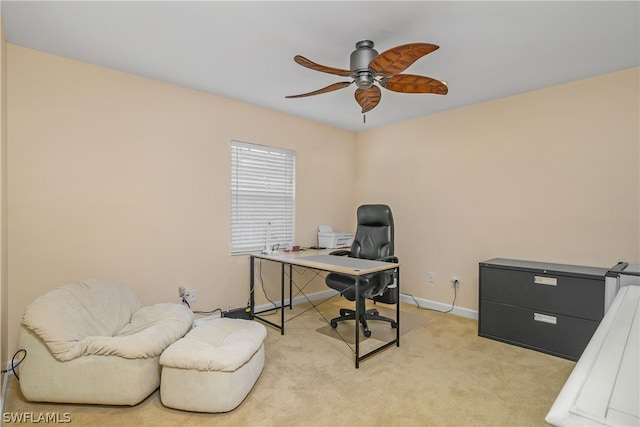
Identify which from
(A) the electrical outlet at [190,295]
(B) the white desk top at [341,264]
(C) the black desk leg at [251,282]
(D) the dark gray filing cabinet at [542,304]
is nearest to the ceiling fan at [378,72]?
(B) the white desk top at [341,264]

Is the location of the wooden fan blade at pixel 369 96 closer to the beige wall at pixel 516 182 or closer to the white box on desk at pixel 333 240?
the beige wall at pixel 516 182

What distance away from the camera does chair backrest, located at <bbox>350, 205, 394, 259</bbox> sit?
3281 mm

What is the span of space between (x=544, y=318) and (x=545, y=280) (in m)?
0.31

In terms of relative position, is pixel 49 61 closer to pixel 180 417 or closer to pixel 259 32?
pixel 259 32

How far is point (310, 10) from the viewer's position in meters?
1.87

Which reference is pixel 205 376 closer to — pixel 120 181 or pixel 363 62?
pixel 120 181

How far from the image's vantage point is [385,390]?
2078 mm

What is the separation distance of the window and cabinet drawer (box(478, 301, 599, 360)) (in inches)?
88.6

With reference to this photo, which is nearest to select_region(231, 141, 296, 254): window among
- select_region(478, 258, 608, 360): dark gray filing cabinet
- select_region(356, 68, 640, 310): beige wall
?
select_region(356, 68, 640, 310): beige wall

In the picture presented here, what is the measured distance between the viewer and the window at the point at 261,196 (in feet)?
11.4

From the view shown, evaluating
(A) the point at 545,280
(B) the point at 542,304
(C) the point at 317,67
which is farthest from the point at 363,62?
(B) the point at 542,304

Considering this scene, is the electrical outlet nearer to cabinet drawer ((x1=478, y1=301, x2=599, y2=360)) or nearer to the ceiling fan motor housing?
the ceiling fan motor housing

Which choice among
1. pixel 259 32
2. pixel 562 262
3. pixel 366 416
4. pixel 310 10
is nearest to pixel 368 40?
pixel 310 10

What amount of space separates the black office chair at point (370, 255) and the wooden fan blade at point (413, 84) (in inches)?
57.2
